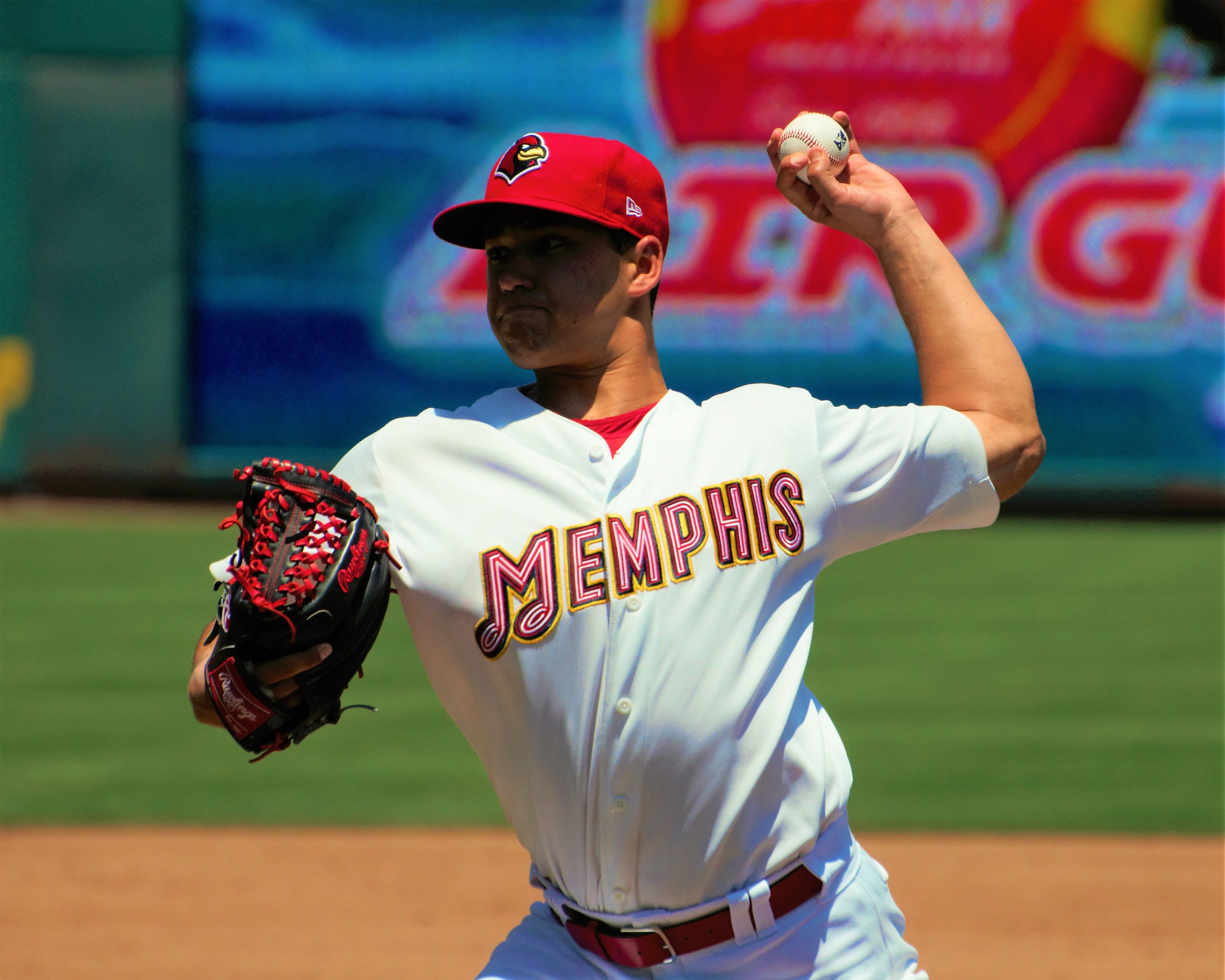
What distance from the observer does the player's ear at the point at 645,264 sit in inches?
96.3

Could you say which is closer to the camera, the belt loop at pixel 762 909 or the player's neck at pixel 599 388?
the belt loop at pixel 762 909

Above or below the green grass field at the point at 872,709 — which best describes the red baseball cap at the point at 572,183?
above

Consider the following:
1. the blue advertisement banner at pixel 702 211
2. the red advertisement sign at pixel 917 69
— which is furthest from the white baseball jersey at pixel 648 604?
the red advertisement sign at pixel 917 69

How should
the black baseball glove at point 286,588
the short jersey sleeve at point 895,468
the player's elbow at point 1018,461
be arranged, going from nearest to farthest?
the black baseball glove at point 286,588 < the short jersey sleeve at point 895,468 < the player's elbow at point 1018,461

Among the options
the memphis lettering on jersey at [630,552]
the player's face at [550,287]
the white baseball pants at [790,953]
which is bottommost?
the white baseball pants at [790,953]

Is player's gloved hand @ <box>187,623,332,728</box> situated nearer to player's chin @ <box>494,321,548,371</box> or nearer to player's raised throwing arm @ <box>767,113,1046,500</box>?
player's chin @ <box>494,321,548,371</box>

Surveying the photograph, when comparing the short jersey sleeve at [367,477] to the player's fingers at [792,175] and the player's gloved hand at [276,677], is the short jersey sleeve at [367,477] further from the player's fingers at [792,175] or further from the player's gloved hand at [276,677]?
the player's fingers at [792,175]

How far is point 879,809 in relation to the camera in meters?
6.30

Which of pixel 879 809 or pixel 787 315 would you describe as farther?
pixel 787 315

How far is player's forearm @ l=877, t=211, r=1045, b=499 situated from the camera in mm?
2387

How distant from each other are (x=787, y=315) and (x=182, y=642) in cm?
846

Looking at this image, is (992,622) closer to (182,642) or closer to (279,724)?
(182,642)

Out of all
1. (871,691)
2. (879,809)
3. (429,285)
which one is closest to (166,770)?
(879,809)

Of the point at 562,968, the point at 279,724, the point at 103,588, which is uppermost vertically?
the point at 279,724
